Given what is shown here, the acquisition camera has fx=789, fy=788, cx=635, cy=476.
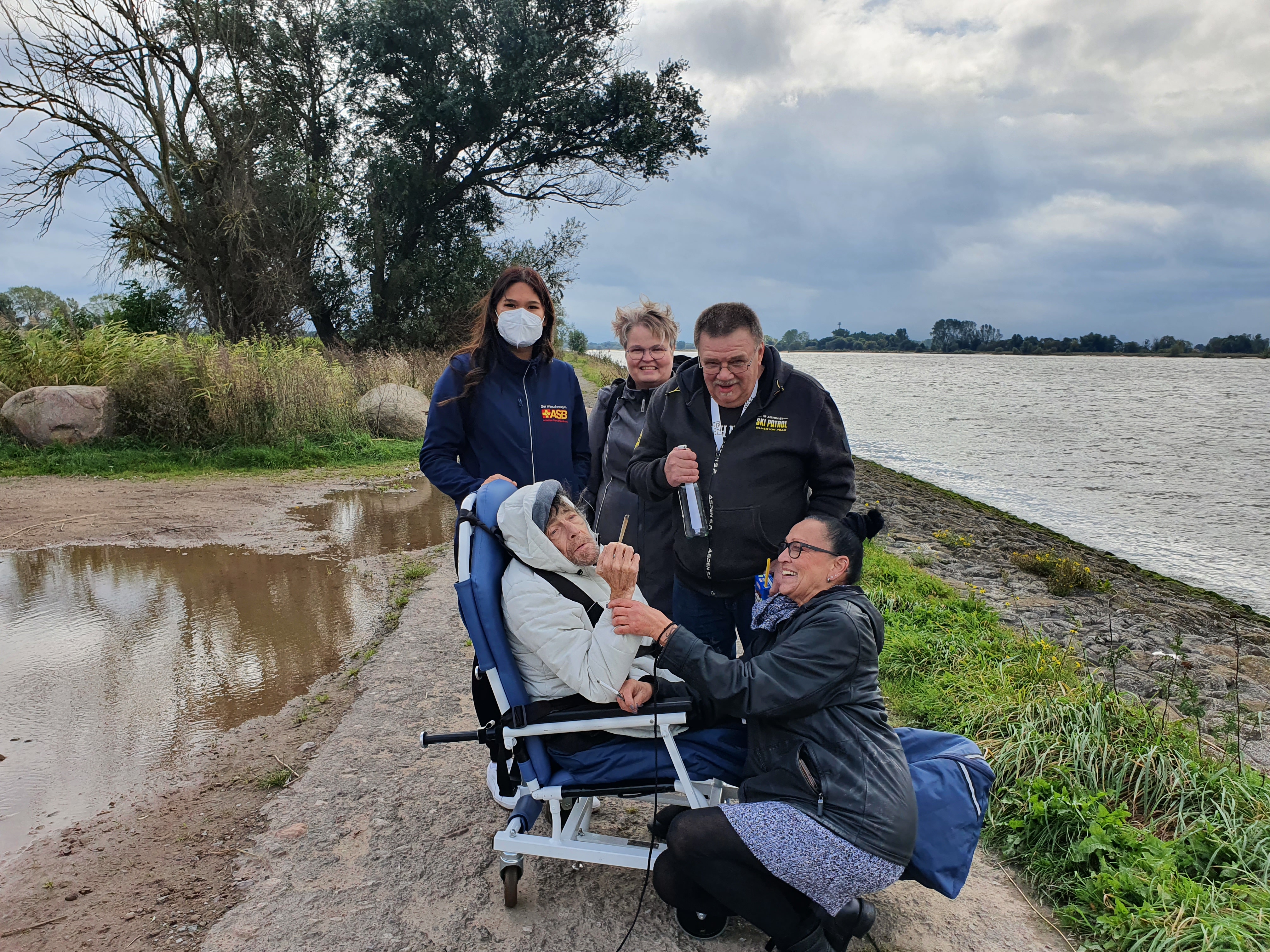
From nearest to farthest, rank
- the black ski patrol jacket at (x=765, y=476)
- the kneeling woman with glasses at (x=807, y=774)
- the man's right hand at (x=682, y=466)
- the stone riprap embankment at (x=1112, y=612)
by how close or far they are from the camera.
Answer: the kneeling woman with glasses at (x=807, y=774), the man's right hand at (x=682, y=466), the black ski patrol jacket at (x=765, y=476), the stone riprap embankment at (x=1112, y=612)

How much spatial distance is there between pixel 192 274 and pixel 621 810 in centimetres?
1961

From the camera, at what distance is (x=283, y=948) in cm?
268

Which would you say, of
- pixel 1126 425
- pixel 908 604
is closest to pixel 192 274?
pixel 908 604

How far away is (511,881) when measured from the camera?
2.87 metres

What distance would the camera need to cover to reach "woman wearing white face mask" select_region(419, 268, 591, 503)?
3945mm

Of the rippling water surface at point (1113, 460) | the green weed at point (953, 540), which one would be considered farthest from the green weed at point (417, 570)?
the rippling water surface at point (1113, 460)

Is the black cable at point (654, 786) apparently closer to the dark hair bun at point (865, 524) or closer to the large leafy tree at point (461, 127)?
the dark hair bun at point (865, 524)

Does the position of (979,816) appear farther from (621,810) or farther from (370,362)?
(370,362)

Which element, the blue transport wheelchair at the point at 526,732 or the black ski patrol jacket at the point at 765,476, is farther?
the black ski patrol jacket at the point at 765,476

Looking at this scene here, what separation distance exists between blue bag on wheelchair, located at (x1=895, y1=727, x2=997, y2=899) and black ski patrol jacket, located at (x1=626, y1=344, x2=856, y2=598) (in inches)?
39.8

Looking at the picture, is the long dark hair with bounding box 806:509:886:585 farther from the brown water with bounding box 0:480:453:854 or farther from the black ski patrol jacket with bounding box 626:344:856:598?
the brown water with bounding box 0:480:453:854

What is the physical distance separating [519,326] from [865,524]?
201 centimetres

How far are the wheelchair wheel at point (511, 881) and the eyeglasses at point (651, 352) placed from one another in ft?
8.29

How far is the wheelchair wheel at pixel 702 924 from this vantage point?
2.73 m
